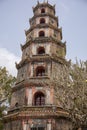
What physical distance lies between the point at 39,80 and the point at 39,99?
1.55 meters

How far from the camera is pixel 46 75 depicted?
66.6 feet

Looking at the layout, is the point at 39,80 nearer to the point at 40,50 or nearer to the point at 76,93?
the point at 40,50

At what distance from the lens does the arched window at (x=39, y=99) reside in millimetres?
19359

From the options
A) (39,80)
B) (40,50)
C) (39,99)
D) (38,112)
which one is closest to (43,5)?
(40,50)

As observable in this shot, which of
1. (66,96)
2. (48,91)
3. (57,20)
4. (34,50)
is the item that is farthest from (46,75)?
(57,20)

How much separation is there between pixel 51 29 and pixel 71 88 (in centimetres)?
981

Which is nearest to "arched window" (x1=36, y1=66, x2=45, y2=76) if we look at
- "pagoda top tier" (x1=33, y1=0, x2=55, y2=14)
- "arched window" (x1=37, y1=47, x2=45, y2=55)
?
"arched window" (x1=37, y1=47, x2=45, y2=55)

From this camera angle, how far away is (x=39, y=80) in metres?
19.9

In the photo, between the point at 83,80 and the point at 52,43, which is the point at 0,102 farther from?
the point at 83,80

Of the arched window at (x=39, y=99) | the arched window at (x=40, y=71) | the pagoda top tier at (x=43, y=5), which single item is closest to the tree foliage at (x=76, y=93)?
the arched window at (x=39, y=99)

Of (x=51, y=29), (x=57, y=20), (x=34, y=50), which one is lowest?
(x=34, y=50)

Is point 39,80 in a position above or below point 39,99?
above

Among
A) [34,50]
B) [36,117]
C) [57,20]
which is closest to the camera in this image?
[36,117]

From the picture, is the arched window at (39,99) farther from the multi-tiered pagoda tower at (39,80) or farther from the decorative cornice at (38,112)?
the decorative cornice at (38,112)
